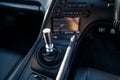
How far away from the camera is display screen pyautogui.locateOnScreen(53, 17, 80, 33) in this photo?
130 centimetres

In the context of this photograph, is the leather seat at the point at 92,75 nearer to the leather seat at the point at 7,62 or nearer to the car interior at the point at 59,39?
the car interior at the point at 59,39

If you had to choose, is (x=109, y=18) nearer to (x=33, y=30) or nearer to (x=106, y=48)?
(x=106, y=48)

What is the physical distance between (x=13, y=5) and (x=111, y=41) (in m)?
0.78

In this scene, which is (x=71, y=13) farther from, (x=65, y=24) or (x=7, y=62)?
(x=7, y=62)

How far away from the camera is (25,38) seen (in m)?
1.91

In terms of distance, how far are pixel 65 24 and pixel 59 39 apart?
97 mm

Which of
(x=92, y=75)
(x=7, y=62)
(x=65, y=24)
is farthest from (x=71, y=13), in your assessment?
(x=7, y=62)

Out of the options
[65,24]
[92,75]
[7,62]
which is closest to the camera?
[92,75]

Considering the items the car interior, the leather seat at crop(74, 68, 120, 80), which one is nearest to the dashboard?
the car interior

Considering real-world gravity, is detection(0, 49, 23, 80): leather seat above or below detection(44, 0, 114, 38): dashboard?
below

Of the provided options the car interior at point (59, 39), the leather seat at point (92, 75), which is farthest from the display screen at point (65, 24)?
the leather seat at point (92, 75)

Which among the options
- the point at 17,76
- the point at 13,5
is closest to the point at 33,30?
the point at 13,5

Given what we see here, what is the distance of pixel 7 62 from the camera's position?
1.44 metres

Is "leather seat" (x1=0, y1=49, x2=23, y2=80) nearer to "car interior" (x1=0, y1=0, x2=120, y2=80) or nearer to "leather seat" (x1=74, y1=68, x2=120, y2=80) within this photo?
"car interior" (x1=0, y1=0, x2=120, y2=80)
